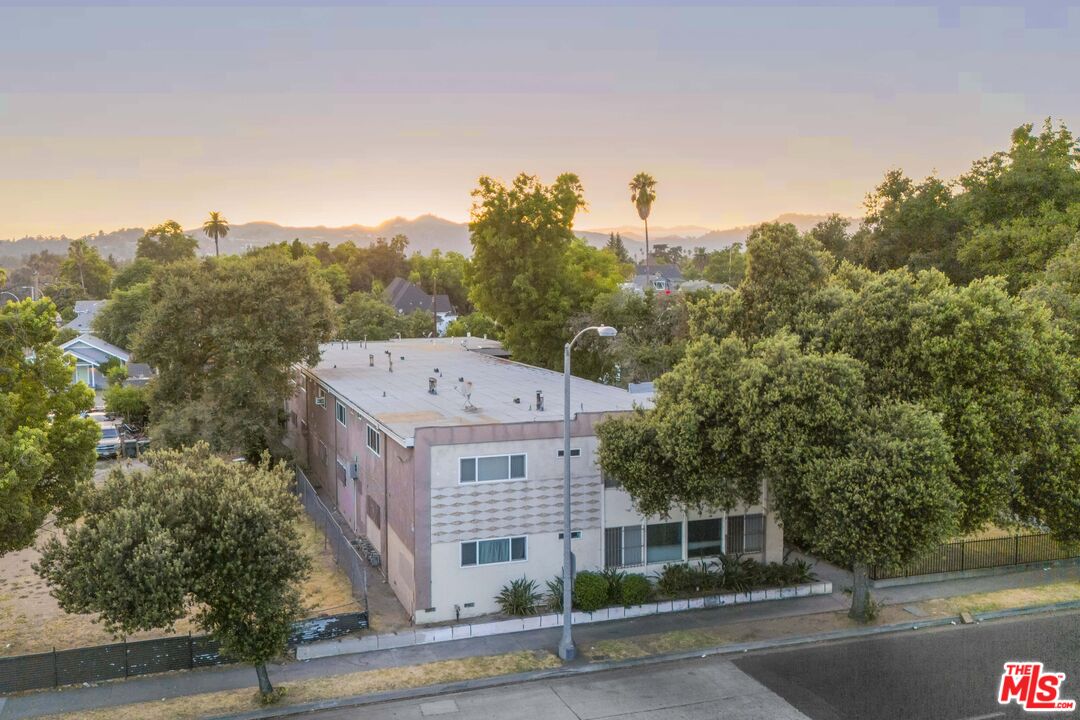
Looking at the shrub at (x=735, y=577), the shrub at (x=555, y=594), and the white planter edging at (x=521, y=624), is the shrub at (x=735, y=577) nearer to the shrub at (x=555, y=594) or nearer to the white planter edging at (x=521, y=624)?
the white planter edging at (x=521, y=624)

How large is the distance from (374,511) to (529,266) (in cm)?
2450

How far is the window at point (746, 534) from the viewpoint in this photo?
27641mm

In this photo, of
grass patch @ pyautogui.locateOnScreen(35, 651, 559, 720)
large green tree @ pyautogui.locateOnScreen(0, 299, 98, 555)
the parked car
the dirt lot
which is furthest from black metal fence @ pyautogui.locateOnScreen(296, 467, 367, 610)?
the parked car

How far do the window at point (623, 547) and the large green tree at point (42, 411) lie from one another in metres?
15.4

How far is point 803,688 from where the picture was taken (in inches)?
814

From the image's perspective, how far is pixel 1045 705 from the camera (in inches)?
771

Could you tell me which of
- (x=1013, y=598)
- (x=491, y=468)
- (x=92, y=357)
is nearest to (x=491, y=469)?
(x=491, y=468)

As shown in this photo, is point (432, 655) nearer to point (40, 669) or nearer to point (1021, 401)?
point (40, 669)

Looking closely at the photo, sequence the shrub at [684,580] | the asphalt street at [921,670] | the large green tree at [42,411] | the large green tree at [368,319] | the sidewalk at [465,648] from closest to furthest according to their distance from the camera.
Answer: the asphalt street at [921,670]
the sidewalk at [465,648]
the large green tree at [42,411]
the shrub at [684,580]
the large green tree at [368,319]

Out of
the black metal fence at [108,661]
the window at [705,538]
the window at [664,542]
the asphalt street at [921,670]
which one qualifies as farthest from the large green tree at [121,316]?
the asphalt street at [921,670]

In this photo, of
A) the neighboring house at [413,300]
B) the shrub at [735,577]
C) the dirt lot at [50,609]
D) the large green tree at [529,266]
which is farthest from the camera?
the neighboring house at [413,300]

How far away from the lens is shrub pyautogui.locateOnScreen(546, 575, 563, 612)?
81.8 feet

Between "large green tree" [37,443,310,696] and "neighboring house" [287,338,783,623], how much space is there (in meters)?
5.83

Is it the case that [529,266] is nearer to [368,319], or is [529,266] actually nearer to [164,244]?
[368,319]
